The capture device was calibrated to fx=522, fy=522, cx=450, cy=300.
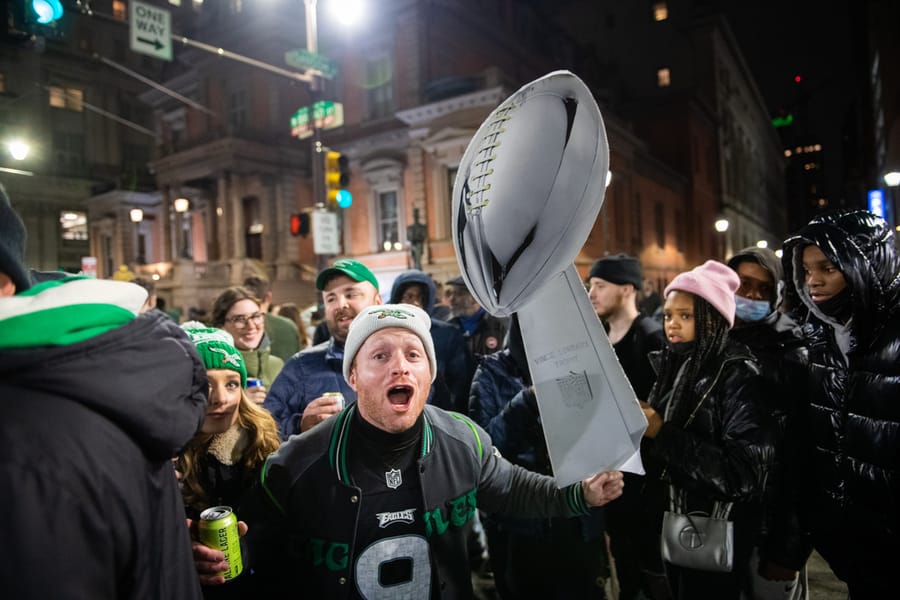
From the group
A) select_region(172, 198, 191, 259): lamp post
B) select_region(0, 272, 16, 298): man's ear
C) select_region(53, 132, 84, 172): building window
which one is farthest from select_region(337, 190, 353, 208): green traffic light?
select_region(53, 132, 84, 172): building window

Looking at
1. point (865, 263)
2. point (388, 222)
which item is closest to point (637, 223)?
point (388, 222)

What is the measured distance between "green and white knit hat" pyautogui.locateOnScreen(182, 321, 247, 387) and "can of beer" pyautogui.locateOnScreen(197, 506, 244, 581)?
86cm

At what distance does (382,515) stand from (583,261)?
61.3 feet

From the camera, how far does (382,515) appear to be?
6.27 feet

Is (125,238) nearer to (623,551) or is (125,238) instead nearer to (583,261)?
(583,261)

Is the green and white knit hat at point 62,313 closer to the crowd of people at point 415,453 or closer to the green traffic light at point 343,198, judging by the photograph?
the crowd of people at point 415,453

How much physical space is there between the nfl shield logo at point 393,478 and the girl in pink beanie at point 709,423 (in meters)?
1.07

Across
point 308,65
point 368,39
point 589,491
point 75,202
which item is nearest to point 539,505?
point 589,491

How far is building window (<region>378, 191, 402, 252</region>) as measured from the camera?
70.3ft

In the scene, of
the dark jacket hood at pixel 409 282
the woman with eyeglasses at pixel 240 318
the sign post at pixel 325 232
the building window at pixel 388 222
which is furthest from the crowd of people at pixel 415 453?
the building window at pixel 388 222

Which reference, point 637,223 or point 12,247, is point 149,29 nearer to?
point 12,247

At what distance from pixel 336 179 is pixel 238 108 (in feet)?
60.5

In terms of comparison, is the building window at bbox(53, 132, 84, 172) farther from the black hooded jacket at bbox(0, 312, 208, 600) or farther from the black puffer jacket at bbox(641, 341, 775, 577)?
the black puffer jacket at bbox(641, 341, 775, 577)

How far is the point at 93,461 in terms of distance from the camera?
99 cm
